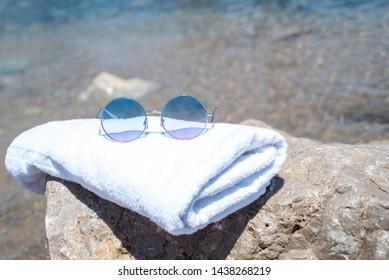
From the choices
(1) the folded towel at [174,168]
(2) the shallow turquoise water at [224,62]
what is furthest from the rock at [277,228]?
(2) the shallow turquoise water at [224,62]

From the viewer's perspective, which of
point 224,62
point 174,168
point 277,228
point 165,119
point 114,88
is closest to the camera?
point 174,168

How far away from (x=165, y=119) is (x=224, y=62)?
4416 mm

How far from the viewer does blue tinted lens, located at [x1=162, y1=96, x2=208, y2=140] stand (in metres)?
2.37

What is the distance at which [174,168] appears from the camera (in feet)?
6.73

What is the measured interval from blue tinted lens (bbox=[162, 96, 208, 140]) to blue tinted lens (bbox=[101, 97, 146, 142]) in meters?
0.14

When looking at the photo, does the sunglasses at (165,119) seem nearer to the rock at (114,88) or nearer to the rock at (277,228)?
the rock at (277,228)

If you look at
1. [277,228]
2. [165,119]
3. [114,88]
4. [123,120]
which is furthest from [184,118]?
[114,88]

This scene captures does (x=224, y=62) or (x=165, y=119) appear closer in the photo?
(x=165, y=119)

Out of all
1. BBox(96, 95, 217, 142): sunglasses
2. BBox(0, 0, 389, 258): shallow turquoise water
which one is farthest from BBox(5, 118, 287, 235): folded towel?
BBox(0, 0, 389, 258): shallow turquoise water

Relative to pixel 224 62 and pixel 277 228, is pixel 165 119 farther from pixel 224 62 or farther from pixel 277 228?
pixel 224 62

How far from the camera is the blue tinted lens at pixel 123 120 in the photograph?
7.91 feet
